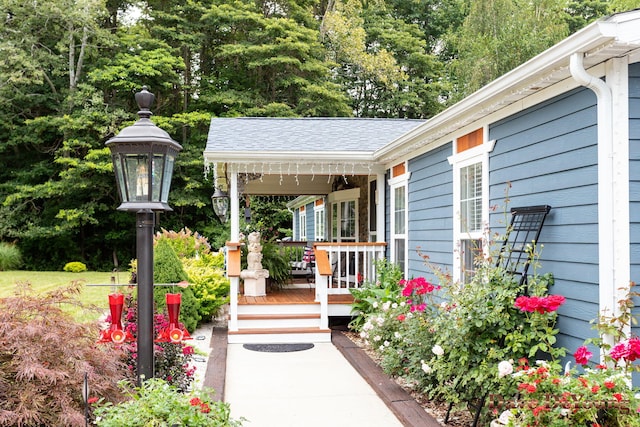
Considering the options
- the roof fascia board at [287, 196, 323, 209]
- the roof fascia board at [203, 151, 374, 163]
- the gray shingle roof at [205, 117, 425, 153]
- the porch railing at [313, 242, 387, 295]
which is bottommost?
the porch railing at [313, 242, 387, 295]

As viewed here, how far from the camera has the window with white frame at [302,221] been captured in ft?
66.9

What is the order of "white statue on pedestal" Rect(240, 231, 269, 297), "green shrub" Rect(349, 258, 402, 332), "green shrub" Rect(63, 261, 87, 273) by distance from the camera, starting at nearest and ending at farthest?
"green shrub" Rect(349, 258, 402, 332), "white statue on pedestal" Rect(240, 231, 269, 297), "green shrub" Rect(63, 261, 87, 273)

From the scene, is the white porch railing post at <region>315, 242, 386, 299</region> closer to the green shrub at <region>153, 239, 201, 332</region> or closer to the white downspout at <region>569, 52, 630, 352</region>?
the green shrub at <region>153, 239, 201, 332</region>

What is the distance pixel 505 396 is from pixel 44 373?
269 centimetres

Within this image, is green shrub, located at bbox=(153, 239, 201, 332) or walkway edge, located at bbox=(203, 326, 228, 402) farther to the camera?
green shrub, located at bbox=(153, 239, 201, 332)

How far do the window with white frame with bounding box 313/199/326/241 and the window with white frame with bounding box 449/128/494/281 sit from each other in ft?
29.7

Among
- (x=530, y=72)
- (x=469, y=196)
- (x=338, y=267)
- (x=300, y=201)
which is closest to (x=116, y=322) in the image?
(x=530, y=72)

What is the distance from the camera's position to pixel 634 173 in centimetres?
334

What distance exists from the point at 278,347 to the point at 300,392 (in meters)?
2.25

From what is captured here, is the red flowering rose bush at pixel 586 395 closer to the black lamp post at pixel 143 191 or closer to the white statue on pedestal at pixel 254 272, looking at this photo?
the black lamp post at pixel 143 191

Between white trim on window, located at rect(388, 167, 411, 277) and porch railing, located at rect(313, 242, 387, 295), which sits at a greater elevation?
white trim on window, located at rect(388, 167, 411, 277)

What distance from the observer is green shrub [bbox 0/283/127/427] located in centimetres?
306

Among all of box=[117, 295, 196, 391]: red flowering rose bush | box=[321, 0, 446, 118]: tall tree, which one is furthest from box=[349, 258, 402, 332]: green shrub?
box=[321, 0, 446, 118]: tall tree

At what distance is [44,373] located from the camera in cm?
304
